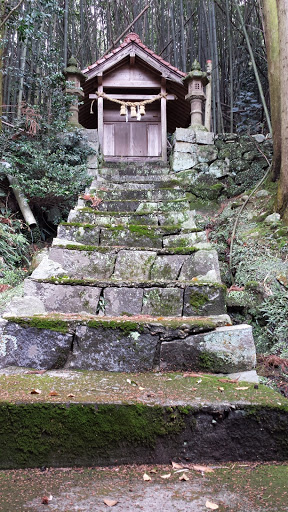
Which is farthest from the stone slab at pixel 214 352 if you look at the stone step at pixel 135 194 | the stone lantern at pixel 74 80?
the stone lantern at pixel 74 80

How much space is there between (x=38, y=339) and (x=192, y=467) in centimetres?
102

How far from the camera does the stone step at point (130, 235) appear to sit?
378cm

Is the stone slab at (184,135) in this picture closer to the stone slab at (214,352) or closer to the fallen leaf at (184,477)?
the stone slab at (214,352)

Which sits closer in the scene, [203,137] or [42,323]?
[42,323]

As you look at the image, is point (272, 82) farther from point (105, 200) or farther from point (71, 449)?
point (71, 449)

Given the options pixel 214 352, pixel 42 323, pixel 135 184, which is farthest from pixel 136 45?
pixel 214 352

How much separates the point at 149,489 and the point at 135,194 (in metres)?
4.27

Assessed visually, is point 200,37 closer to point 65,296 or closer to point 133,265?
point 133,265

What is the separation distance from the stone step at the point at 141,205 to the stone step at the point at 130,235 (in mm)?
903

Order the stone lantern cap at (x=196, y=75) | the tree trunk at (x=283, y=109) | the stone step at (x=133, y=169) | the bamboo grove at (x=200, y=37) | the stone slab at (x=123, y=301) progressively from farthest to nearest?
the bamboo grove at (x=200, y=37), the stone lantern cap at (x=196, y=75), the stone step at (x=133, y=169), the tree trunk at (x=283, y=109), the stone slab at (x=123, y=301)

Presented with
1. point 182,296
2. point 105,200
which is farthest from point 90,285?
point 105,200

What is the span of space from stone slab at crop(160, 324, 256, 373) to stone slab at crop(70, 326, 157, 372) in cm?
10

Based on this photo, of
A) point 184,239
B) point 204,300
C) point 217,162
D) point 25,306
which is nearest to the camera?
point 25,306

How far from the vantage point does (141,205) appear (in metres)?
4.76
